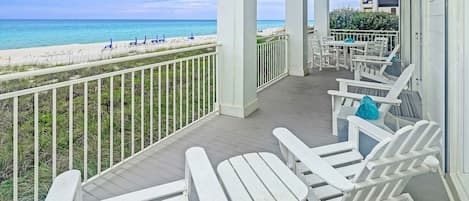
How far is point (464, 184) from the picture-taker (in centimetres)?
234

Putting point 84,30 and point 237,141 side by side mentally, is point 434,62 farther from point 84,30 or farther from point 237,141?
point 84,30

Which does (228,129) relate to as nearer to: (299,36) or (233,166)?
(233,166)

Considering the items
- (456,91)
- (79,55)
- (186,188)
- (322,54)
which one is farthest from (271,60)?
(79,55)

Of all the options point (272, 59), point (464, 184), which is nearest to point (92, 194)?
point (464, 184)

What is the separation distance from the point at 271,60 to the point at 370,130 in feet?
17.2

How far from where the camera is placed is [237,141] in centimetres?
376

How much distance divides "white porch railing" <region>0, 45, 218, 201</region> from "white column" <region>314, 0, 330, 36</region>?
297 inches

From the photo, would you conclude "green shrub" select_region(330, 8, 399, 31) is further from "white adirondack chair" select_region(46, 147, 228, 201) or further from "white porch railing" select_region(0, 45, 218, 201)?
"white adirondack chair" select_region(46, 147, 228, 201)

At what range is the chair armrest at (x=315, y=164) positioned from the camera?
158cm

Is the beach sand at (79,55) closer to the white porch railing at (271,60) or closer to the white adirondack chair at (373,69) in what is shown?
the white porch railing at (271,60)

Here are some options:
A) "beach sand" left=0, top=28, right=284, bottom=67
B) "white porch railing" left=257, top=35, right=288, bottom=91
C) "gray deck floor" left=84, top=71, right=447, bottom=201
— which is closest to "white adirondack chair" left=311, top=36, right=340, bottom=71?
"beach sand" left=0, top=28, right=284, bottom=67

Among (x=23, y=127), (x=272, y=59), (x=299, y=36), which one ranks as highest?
(x=299, y=36)

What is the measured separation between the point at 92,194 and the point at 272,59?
17.9 feet

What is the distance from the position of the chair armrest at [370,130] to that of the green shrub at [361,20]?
12681 millimetres
